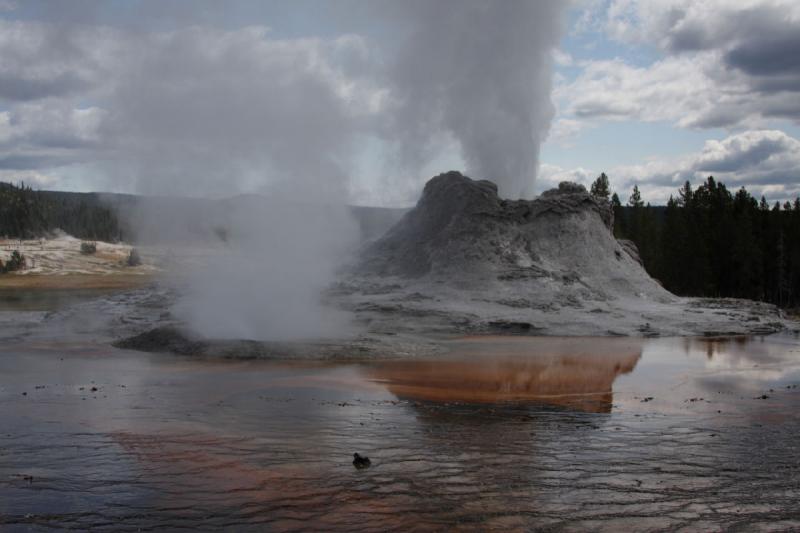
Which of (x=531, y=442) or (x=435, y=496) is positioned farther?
(x=531, y=442)

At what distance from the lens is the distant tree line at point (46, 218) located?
81375 mm

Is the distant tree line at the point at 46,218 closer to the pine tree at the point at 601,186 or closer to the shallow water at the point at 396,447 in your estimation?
the pine tree at the point at 601,186

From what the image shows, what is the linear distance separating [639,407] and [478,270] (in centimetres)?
1552

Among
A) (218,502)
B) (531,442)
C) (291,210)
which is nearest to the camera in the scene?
(218,502)

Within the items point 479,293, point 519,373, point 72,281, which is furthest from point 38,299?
point 519,373

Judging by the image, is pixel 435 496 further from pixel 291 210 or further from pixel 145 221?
pixel 145 221

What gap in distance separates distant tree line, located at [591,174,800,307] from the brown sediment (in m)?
35.4

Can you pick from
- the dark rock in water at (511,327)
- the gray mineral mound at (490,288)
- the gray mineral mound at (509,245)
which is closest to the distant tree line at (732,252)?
the gray mineral mound at (490,288)

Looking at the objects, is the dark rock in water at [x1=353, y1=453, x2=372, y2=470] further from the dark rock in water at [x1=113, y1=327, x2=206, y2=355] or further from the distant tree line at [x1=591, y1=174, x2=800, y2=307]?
the distant tree line at [x1=591, y1=174, x2=800, y2=307]

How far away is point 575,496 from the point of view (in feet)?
22.2

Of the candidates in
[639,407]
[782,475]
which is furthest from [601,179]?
[782,475]

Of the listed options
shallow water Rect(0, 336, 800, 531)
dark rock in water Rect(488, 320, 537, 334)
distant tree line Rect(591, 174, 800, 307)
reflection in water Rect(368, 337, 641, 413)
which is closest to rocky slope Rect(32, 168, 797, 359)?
dark rock in water Rect(488, 320, 537, 334)

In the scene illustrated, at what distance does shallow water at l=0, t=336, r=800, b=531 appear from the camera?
633 centimetres

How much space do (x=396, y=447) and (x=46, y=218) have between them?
86.0 m
